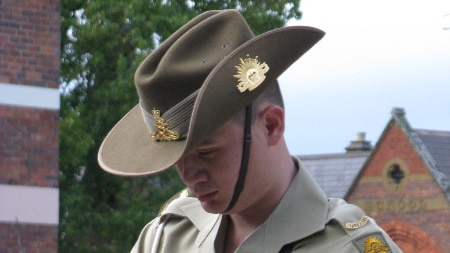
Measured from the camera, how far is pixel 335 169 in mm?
35844

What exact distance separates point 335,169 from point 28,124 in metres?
20.9

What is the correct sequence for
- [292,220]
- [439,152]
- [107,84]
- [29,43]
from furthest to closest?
[439,152] → [107,84] → [29,43] → [292,220]

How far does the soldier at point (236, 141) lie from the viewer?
10.3ft

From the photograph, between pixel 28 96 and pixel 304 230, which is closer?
pixel 304 230

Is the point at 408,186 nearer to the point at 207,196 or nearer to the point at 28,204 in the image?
the point at 28,204

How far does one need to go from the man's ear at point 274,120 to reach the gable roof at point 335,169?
30.6 m

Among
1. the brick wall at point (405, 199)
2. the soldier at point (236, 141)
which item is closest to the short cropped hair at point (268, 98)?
the soldier at point (236, 141)

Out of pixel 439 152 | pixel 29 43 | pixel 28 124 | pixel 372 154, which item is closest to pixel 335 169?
pixel 372 154

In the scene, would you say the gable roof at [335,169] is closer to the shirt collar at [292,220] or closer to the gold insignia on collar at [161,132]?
the shirt collar at [292,220]

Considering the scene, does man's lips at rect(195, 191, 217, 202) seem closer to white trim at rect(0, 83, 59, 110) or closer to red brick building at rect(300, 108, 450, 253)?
white trim at rect(0, 83, 59, 110)

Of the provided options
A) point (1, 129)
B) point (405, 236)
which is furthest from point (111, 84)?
point (405, 236)

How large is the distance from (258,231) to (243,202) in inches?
3.4

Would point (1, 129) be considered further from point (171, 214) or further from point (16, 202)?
point (171, 214)

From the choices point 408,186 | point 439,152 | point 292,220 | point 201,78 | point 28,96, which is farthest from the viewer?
point 439,152
